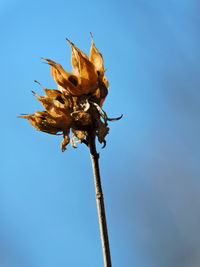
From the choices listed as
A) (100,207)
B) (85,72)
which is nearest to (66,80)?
(85,72)

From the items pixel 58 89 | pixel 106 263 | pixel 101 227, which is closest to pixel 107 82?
pixel 58 89

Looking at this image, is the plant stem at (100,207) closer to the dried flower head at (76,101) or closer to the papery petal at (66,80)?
the dried flower head at (76,101)

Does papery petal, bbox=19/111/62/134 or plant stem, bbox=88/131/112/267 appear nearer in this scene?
plant stem, bbox=88/131/112/267

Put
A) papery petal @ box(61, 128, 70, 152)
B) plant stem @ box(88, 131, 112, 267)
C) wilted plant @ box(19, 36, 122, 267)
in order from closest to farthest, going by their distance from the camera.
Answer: plant stem @ box(88, 131, 112, 267), wilted plant @ box(19, 36, 122, 267), papery petal @ box(61, 128, 70, 152)

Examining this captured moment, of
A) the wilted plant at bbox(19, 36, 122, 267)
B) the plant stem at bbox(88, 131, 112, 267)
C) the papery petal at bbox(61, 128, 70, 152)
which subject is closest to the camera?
the plant stem at bbox(88, 131, 112, 267)

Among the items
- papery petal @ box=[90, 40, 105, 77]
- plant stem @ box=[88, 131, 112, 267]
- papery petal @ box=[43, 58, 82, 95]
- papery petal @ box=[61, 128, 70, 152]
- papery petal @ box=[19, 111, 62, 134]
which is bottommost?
plant stem @ box=[88, 131, 112, 267]

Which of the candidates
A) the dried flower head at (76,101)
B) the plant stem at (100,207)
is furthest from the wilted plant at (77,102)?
the plant stem at (100,207)

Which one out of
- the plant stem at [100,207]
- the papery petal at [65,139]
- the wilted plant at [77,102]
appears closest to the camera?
the plant stem at [100,207]

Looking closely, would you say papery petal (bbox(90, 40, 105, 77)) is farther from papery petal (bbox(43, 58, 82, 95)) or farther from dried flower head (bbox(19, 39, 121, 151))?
papery petal (bbox(43, 58, 82, 95))

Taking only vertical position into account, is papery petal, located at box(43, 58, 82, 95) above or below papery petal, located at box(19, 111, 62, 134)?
above

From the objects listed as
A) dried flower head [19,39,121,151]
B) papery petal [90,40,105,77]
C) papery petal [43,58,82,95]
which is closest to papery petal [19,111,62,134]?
dried flower head [19,39,121,151]
